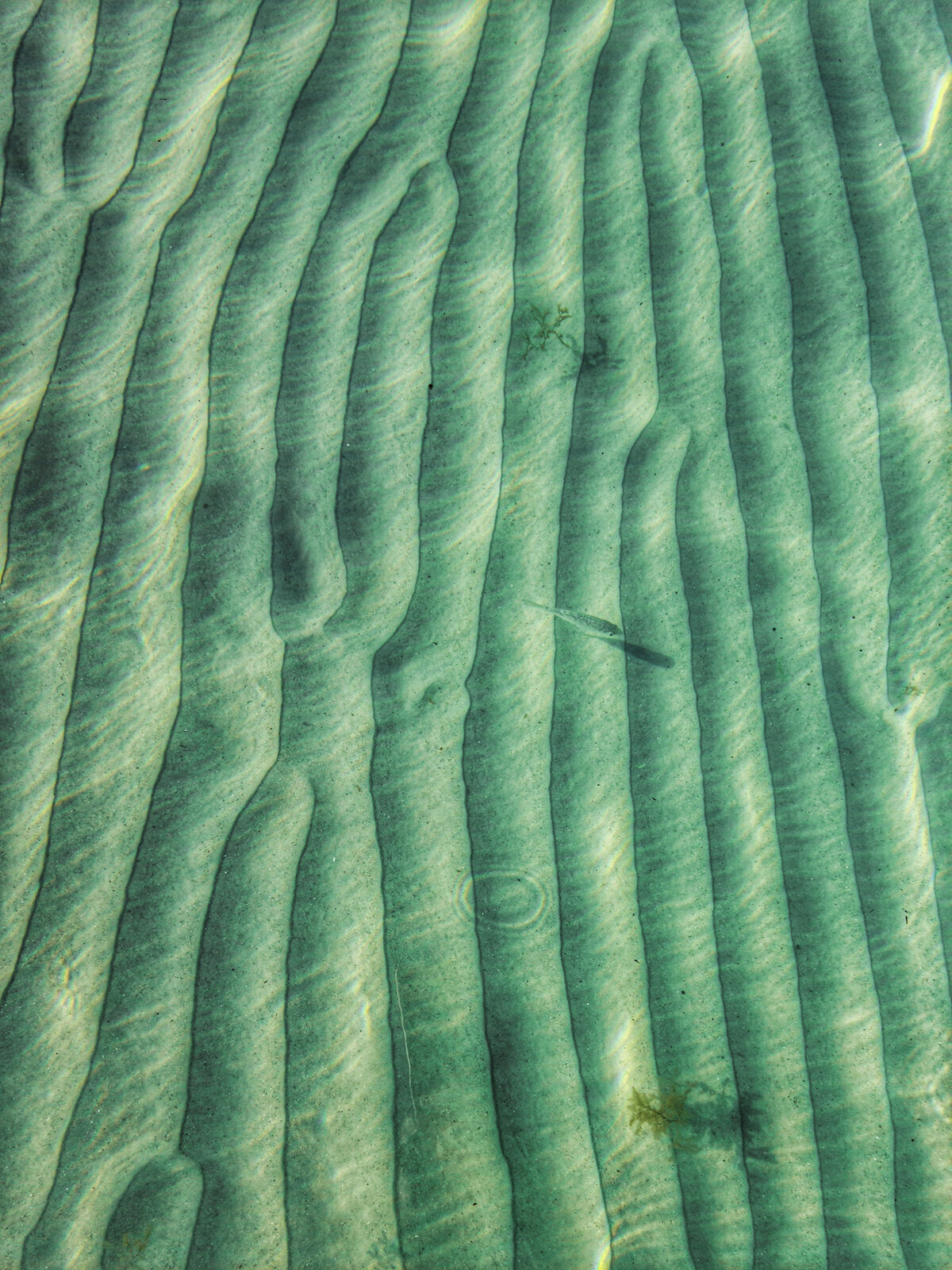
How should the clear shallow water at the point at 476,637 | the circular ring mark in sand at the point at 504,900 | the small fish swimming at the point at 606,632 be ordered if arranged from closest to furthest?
1. the clear shallow water at the point at 476,637
2. the circular ring mark in sand at the point at 504,900
3. the small fish swimming at the point at 606,632

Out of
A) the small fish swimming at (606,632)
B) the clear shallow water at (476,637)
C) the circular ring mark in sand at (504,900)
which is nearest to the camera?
the clear shallow water at (476,637)

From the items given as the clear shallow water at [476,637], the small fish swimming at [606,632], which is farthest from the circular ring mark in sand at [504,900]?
the small fish swimming at [606,632]

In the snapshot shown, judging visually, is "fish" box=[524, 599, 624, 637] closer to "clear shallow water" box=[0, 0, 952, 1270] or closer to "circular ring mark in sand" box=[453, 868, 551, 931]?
"clear shallow water" box=[0, 0, 952, 1270]

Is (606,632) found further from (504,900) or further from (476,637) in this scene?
(504,900)

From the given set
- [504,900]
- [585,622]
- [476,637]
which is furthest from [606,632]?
[504,900]

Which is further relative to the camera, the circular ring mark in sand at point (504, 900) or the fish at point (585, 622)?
the fish at point (585, 622)

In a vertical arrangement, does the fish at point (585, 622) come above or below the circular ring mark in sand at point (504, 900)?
above

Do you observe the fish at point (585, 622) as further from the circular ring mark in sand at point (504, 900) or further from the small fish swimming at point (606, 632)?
the circular ring mark in sand at point (504, 900)

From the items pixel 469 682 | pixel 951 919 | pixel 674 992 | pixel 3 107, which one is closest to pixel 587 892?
pixel 674 992

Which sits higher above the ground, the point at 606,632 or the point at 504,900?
the point at 606,632
